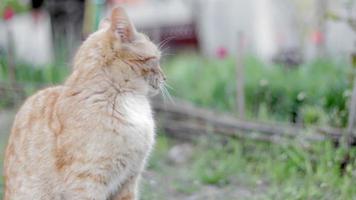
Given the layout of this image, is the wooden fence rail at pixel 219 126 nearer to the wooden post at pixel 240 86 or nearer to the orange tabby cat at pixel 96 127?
the wooden post at pixel 240 86

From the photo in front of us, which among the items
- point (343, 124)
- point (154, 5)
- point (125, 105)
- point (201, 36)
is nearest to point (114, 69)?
point (125, 105)

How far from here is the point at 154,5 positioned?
16234 millimetres

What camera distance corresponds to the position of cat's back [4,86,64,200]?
421cm

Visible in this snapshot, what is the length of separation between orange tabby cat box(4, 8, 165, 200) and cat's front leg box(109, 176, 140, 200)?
0.04 feet

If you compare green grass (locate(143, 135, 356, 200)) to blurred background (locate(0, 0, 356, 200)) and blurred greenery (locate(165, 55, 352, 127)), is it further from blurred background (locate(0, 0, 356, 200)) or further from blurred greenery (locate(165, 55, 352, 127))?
blurred greenery (locate(165, 55, 352, 127))

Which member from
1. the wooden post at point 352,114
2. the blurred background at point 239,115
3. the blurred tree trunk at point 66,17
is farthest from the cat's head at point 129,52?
the blurred tree trunk at point 66,17

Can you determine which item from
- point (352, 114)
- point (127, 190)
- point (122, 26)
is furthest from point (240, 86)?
point (122, 26)

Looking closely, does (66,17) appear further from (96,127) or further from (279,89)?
(96,127)

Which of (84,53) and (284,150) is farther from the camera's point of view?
(284,150)

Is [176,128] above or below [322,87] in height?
below

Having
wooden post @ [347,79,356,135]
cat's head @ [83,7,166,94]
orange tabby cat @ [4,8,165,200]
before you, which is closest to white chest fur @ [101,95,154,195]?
orange tabby cat @ [4,8,165,200]

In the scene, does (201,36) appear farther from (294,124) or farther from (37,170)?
(37,170)

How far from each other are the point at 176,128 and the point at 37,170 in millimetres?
3190

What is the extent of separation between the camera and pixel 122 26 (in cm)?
408
